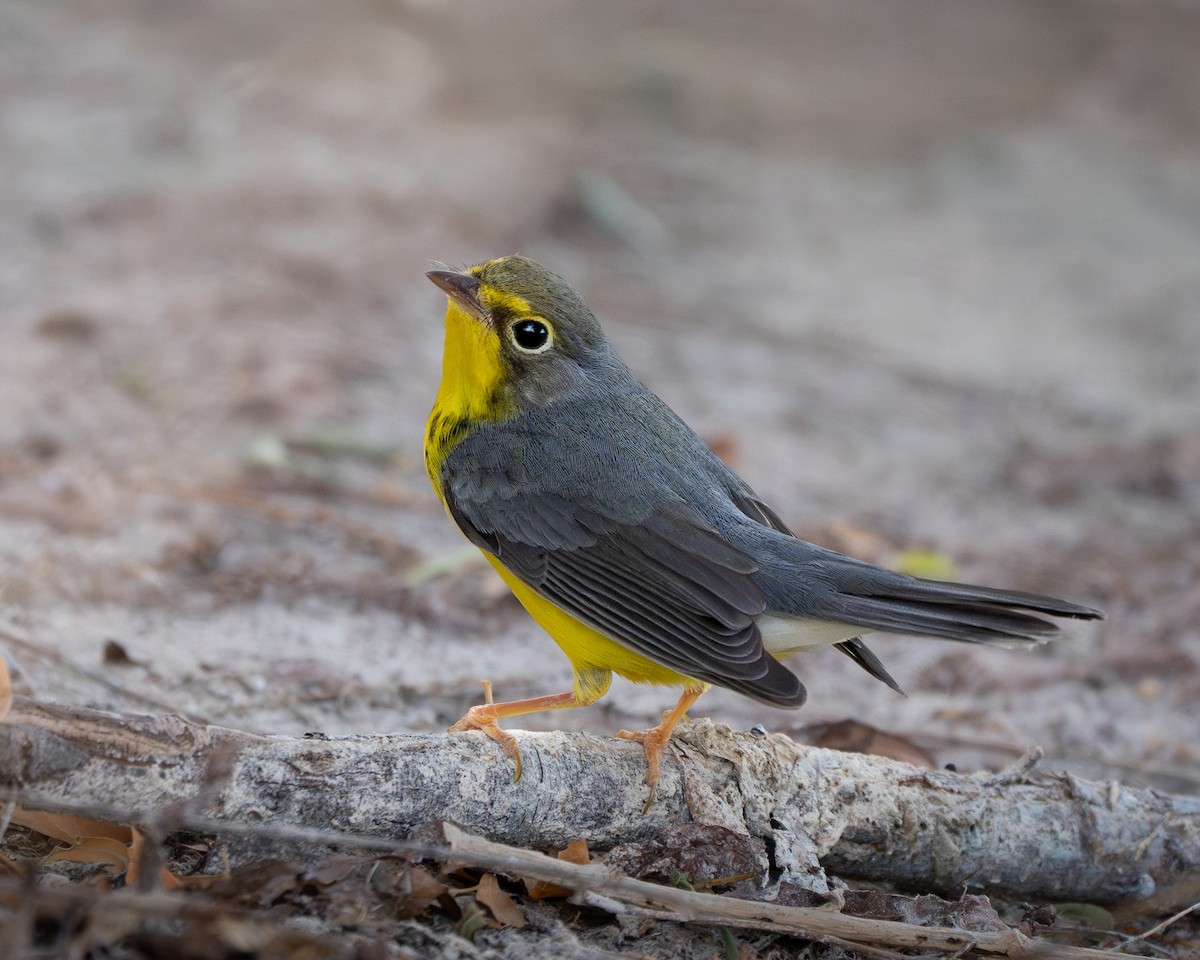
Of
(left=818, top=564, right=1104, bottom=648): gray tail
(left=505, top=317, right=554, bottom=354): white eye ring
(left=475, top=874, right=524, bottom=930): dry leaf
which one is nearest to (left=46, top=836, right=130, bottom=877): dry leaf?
(left=475, top=874, right=524, bottom=930): dry leaf

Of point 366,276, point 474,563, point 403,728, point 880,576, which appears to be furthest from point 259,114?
point 880,576

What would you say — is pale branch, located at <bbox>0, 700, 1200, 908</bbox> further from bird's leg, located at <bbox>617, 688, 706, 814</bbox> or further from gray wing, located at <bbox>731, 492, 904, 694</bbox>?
gray wing, located at <bbox>731, 492, 904, 694</bbox>

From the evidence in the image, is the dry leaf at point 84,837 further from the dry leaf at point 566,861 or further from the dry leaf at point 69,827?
the dry leaf at point 566,861

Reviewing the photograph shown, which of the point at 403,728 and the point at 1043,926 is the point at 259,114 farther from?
the point at 1043,926

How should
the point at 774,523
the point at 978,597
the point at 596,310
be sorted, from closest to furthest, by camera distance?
the point at 978,597 < the point at 774,523 < the point at 596,310

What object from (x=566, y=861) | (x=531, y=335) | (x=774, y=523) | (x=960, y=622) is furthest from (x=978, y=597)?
(x=531, y=335)

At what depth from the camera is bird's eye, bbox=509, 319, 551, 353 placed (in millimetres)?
4379

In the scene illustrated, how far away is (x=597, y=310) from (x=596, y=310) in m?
0.07

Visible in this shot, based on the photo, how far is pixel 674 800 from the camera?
3412 mm

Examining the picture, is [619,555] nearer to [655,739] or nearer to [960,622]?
[655,739]

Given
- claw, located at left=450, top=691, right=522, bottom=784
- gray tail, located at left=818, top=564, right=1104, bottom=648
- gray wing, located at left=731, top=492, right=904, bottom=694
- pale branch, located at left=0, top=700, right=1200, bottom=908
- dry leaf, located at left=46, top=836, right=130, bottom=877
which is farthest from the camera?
gray wing, located at left=731, top=492, right=904, bottom=694

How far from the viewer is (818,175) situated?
13.4m

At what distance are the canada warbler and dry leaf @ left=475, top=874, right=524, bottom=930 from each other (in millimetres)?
310

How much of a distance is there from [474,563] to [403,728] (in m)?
1.58
